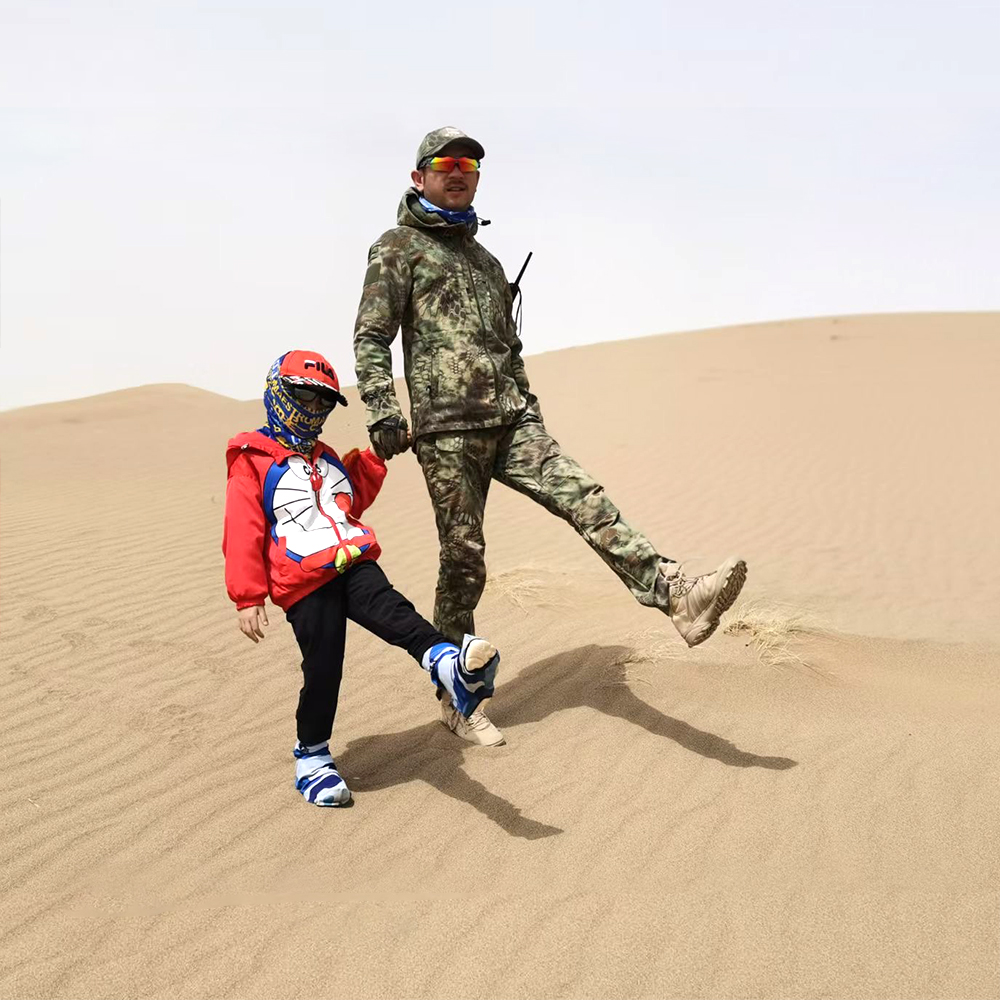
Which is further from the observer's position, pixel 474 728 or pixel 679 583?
pixel 474 728

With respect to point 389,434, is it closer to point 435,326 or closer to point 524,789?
point 435,326

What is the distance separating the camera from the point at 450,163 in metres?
4.19

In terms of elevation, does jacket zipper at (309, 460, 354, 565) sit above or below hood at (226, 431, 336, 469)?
below

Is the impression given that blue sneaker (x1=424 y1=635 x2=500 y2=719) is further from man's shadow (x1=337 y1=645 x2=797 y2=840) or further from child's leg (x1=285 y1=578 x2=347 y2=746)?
man's shadow (x1=337 y1=645 x2=797 y2=840)

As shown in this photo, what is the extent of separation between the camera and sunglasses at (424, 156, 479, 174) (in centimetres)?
418

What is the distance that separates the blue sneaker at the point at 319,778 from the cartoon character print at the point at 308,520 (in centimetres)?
76

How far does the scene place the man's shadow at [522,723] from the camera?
13.0 feet

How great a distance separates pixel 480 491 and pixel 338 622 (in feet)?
3.00

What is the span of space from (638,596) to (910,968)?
1518mm

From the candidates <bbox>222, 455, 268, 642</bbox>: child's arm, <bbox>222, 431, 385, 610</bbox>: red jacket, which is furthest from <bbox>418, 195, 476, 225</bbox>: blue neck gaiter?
<bbox>222, 455, 268, 642</bbox>: child's arm

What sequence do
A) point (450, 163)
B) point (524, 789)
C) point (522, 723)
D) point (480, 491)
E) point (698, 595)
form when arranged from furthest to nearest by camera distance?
1. point (522, 723)
2. point (480, 491)
3. point (450, 163)
4. point (524, 789)
5. point (698, 595)

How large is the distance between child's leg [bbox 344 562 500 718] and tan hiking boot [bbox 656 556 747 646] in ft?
2.22

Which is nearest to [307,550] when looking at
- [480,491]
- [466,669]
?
[466,669]

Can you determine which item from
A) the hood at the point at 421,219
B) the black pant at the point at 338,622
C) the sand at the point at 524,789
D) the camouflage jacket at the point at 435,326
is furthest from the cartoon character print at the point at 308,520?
the hood at the point at 421,219
